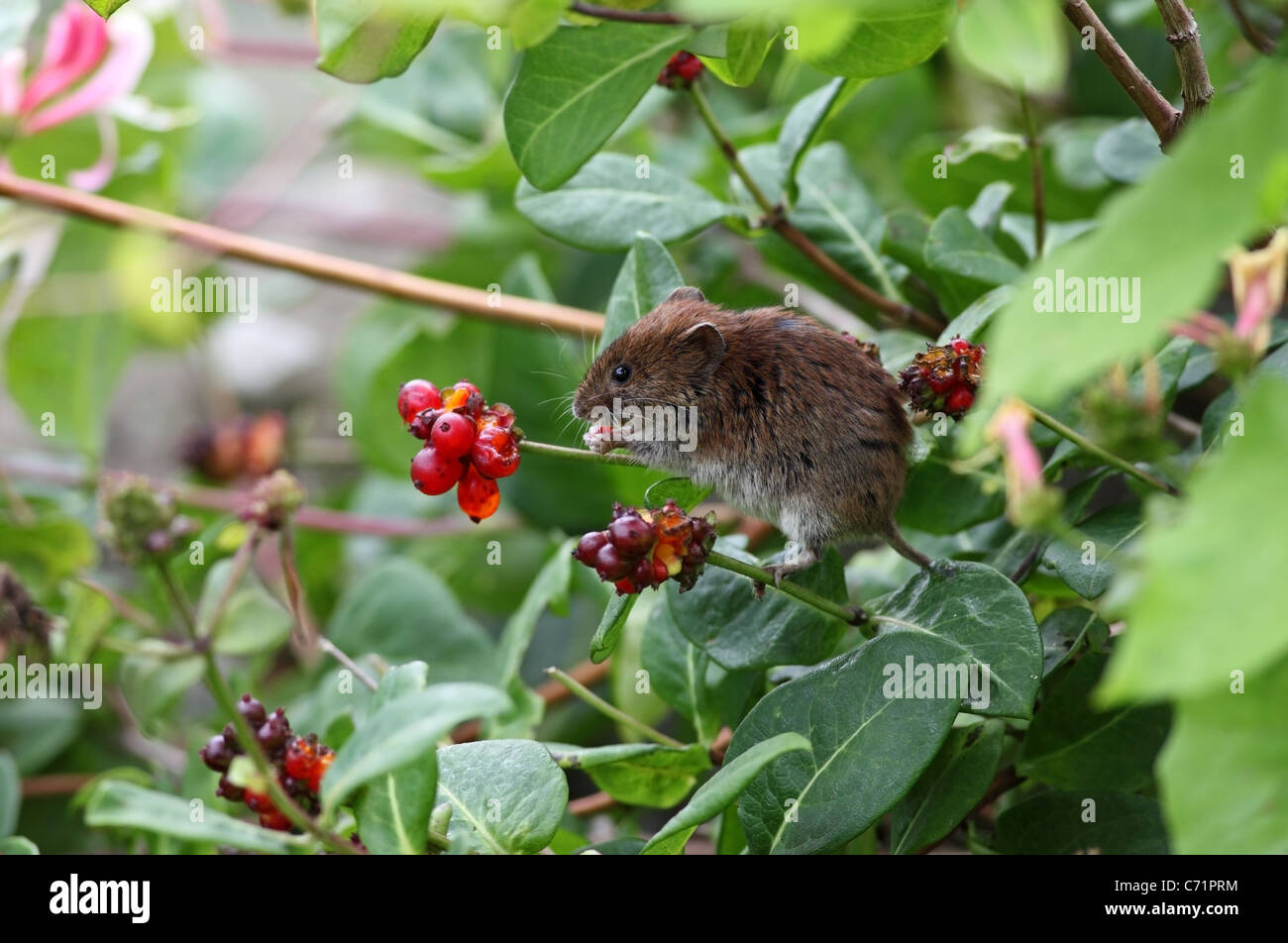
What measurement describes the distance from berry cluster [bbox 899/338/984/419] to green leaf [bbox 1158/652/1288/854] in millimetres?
407

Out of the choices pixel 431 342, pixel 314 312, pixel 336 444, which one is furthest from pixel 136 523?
pixel 314 312

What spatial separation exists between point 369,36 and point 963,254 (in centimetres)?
61

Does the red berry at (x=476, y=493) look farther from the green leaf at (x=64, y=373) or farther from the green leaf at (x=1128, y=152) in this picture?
the green leaf at (x=64, y=373)

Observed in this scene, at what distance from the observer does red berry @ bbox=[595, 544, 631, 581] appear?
2.83ft

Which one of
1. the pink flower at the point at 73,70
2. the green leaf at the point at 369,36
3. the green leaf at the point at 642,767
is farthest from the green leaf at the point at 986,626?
the pink flower at the point at 73,70

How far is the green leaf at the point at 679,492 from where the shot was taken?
1123 mm

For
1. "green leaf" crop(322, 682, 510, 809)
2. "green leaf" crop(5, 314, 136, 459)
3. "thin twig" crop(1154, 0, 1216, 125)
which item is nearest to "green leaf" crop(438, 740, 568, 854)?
"green leaf" crop(322, 682, 510, 809)

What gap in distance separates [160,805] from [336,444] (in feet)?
7.77

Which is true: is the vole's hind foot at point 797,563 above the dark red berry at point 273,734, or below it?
above

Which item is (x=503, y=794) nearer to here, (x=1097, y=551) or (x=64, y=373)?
(x=1097, y=551)

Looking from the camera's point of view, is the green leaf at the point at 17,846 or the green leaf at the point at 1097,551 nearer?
the green leaf at the point at 1097,551

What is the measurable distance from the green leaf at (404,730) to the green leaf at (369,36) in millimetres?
451

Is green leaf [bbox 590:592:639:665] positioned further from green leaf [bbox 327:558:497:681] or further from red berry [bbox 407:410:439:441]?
green leaf [bbox 327:558:497:681]
